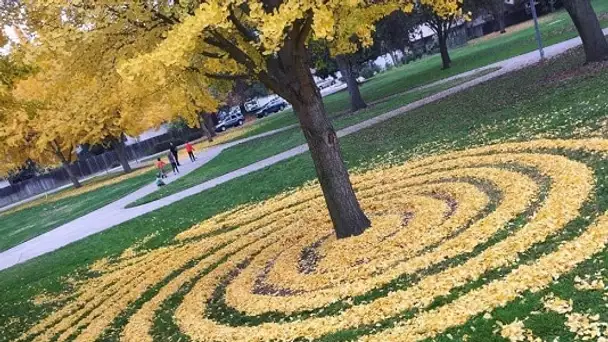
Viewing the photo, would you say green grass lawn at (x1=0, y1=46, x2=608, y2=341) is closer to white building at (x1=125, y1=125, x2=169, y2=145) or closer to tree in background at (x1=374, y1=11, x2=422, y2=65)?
tree in background at (x1=374, y1=11, x2=422, y2=65)

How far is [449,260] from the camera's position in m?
6.73

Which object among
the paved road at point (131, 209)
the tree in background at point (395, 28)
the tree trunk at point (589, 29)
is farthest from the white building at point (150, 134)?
the tree trunk at point (589, 29)

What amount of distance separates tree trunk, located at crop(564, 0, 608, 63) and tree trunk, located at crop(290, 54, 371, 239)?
40.7ft

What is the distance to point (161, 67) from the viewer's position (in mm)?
6609

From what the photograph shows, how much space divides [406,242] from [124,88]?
531 cm

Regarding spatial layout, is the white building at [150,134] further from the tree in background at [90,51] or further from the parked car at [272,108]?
the tree in background at [90,51]

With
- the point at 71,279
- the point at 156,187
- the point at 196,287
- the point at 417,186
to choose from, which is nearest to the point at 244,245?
the point at 196,287

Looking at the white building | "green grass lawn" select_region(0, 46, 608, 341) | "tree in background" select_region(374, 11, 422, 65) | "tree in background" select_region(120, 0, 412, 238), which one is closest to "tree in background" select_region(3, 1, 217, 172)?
"tree in background" select_region(120, 0, 412, 238)

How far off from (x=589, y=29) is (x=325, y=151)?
12.9 meters

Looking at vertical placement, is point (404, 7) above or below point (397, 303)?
above

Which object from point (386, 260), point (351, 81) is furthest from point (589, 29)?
point (351, 81)

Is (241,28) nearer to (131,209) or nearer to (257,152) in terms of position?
(131,209)

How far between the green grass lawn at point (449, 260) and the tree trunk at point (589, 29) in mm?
731

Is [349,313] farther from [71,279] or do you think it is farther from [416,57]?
[416,57]
